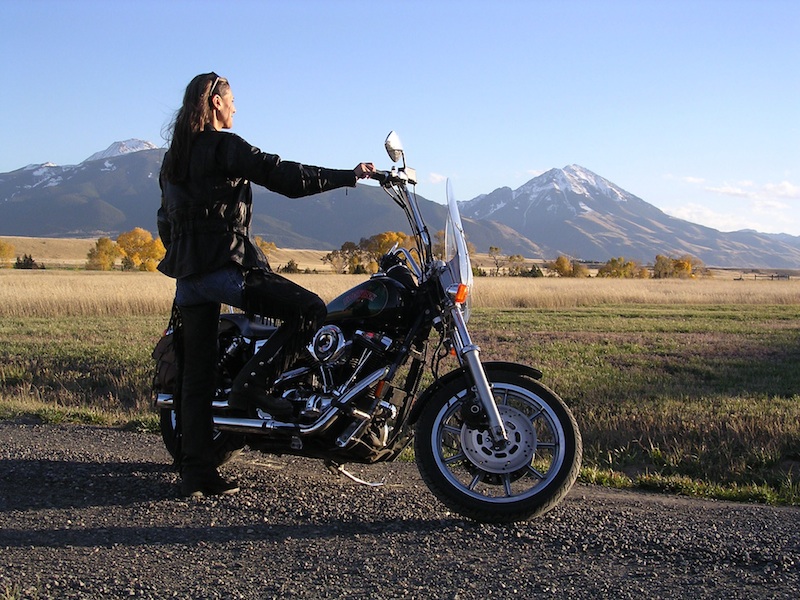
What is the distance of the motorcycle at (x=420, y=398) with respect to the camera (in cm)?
446

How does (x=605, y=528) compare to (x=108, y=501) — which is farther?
(x=108, y=501)

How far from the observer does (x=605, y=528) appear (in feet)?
13.7

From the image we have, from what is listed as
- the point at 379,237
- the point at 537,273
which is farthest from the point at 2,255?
the point at 537,273

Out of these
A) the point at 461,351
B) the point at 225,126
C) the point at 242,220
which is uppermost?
the point at 225,126

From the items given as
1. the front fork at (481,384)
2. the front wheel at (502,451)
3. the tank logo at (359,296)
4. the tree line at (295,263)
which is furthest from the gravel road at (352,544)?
the tree line at (295,263)

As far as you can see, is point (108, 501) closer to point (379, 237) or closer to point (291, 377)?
point (291, 377)

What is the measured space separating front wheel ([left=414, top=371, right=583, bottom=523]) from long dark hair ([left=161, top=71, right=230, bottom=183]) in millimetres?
2016

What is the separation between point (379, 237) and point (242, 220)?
73.4 m

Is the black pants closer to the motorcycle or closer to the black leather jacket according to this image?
the motorcycle

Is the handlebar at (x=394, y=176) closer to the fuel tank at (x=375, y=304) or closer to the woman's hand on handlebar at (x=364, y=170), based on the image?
the woman's hand on handlebar at (x=364, y=170)

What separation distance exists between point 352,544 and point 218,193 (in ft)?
6.95

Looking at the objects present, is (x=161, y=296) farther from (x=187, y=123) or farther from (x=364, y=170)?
(x=364, y=170)

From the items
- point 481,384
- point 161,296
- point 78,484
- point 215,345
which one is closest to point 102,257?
point 161,296

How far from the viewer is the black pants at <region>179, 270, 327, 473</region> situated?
470 cm
